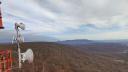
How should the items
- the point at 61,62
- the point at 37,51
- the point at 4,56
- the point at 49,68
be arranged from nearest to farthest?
the point at 4,56, the point at 49,68, the point at 61,62, the point at 37,51

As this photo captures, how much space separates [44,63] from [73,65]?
11.4 meters

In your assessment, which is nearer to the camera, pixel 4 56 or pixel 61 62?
pixel 4 56

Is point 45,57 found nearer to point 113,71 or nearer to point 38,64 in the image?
point 38,64

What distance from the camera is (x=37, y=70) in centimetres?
6975

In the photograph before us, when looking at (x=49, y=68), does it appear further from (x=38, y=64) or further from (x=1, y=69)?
(x=1, y=69)

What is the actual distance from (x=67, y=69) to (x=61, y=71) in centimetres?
448

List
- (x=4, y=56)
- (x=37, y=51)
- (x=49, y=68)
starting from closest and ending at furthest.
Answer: (x=4, y=56) → (x=49, y=68) → (x=37, y=51)

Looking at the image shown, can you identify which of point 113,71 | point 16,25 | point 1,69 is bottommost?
point 113,71

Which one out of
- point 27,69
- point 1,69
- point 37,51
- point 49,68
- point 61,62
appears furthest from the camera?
point 37,51

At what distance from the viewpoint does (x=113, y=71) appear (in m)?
91.3

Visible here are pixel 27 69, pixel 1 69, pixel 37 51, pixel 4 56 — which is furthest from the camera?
pixel 37 51

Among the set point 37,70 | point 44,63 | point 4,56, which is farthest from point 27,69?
point 4,56

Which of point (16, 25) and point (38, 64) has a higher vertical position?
point (16, 25)

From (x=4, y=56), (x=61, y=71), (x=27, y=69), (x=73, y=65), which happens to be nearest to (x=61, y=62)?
(x=73, y=65)
